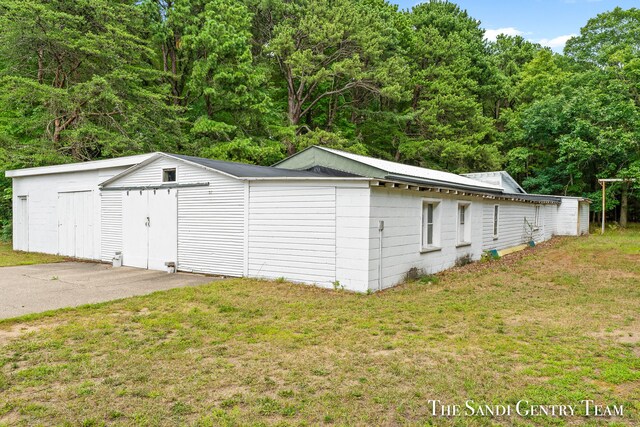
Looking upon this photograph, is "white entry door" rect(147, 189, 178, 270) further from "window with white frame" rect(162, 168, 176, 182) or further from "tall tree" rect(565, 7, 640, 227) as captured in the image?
"tall tree" rect(565, 7, 640, 227)

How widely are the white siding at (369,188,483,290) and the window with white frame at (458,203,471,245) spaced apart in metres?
0.50

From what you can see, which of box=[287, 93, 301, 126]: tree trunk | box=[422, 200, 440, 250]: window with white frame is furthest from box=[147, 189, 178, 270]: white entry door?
box=[287, 93, 301, 126]: tree trunk

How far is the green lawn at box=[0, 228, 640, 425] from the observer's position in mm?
3254

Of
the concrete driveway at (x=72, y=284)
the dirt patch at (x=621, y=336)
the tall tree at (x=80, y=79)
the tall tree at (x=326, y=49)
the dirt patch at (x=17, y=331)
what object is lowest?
the concrete driveway at (x=72, y=284)

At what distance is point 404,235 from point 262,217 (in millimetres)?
3185

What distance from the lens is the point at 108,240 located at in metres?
11.9

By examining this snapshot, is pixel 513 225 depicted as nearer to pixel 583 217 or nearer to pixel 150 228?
pixel 583 217

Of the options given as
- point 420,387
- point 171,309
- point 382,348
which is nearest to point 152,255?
point 171,309

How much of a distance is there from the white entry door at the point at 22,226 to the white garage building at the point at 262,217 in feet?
0.13

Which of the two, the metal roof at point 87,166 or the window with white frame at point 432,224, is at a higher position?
the metal roof at point 87,166

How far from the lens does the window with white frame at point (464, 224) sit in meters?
11.9

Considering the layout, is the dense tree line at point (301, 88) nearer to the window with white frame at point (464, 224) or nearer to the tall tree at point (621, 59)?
the tall tree at point (621, 59)

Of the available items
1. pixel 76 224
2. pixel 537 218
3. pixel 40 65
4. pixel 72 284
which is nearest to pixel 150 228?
pixel 72 284

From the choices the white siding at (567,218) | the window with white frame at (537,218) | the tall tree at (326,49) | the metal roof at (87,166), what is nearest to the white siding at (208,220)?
the metal roof at (87,166)
